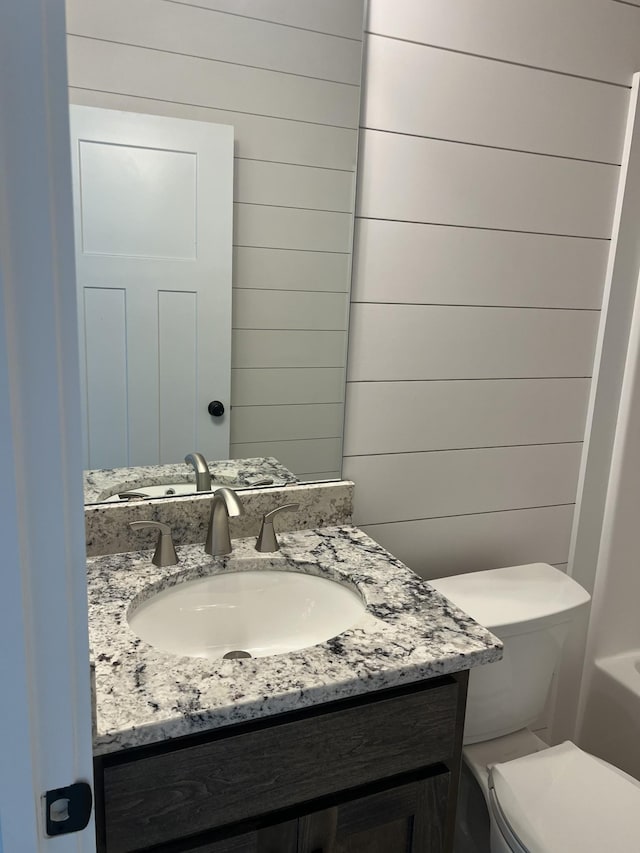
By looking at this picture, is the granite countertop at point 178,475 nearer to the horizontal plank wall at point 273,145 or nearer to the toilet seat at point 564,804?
the horizontal plank wall at point 273,145

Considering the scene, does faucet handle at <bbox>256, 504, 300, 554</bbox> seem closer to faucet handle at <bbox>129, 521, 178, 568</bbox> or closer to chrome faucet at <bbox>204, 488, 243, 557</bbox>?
chrome faucet at <bbox>204, 488, 243, 557</bbox>

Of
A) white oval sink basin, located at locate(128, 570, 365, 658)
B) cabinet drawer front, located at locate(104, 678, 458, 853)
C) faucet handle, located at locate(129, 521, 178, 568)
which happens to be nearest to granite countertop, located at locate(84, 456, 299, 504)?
faucet handle, located at locate(129, 521, 178, 568)

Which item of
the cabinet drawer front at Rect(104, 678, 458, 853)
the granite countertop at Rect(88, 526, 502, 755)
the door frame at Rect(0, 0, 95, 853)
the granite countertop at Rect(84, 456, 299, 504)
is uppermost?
the door frame at Rect(0, 0, 95, 853)

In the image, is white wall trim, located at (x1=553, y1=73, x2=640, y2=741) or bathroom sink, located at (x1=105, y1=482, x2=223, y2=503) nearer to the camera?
bathroom sink, located at (x1=105, y1=482, x2=223, y2=503)

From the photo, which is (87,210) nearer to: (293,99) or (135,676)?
(293,99)

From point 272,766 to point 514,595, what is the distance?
2.42 ft

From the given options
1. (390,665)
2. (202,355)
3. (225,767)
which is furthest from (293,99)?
(225,767)

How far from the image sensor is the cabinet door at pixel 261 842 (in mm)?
904

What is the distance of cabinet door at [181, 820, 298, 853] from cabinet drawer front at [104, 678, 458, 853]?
26 millimetres

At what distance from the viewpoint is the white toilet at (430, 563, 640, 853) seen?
3.95 ft

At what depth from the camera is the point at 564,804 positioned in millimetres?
1252

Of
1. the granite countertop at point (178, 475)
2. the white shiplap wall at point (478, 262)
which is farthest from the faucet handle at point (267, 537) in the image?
the white shiplap wall at point (478, 262)

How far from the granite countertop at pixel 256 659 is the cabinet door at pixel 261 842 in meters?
0.19

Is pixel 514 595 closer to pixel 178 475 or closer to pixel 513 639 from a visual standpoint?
pixel 513 639
